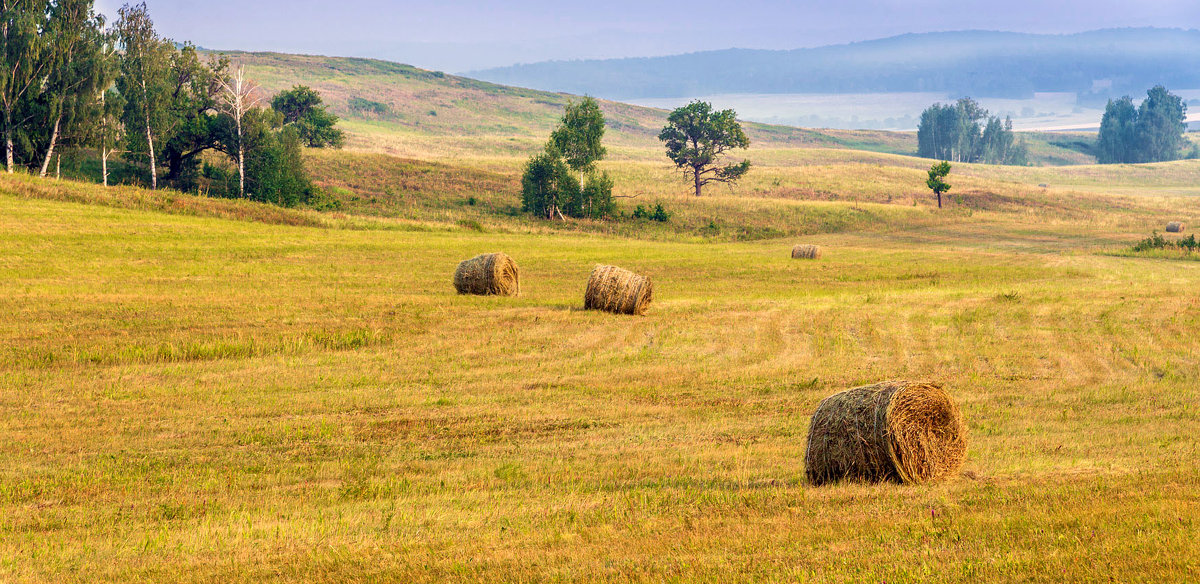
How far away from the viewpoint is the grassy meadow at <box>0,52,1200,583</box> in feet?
32.7

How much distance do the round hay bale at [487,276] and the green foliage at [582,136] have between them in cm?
5855

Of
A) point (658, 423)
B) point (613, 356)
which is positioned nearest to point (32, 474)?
point (658, 423)

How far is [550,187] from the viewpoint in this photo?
88250mm

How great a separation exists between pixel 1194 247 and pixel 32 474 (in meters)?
62.1

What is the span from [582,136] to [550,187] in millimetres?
7486

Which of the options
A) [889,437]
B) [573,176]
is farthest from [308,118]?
[889,437]

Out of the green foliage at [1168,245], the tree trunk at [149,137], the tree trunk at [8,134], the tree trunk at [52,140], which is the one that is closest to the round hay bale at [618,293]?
the green foliage at [1168,245]

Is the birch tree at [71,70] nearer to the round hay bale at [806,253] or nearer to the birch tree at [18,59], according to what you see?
the birch tree at [18,59]

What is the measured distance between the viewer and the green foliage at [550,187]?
287ft

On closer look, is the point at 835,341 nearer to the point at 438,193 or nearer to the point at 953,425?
the point at 953,425

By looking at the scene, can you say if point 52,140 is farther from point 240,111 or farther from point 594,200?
point 594,200

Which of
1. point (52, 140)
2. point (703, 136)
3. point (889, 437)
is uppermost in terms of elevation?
point (703, 136)

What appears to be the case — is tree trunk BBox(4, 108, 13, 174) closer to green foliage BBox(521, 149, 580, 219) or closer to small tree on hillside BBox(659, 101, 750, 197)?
green foliage BBox(521, 149, 580, 219)

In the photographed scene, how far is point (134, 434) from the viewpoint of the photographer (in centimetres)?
1670
